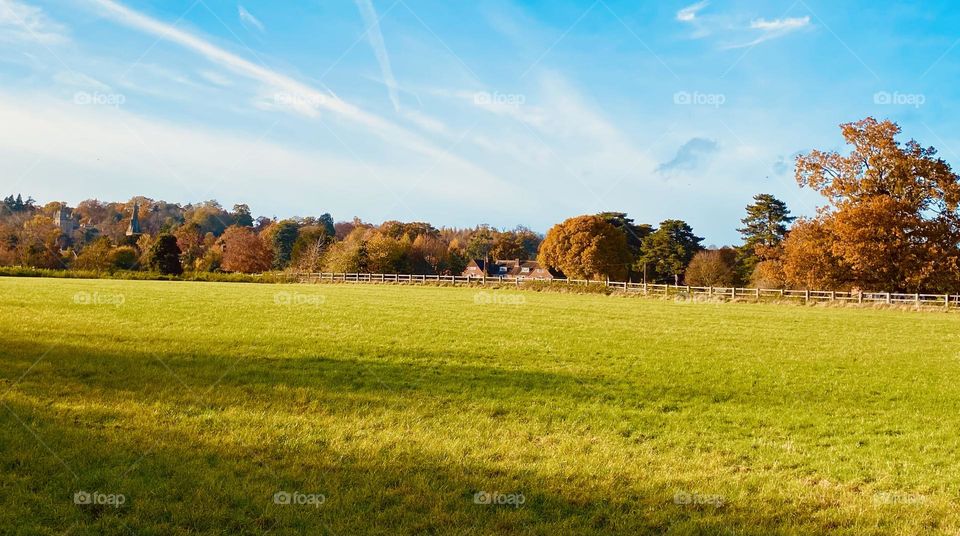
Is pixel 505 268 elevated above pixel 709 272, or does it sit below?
above

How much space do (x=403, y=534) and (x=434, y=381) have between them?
6.45 m

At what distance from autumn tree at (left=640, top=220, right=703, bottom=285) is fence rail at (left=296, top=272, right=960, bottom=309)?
25.3 meters

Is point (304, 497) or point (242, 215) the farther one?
point (242, 215)

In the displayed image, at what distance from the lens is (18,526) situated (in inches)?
188

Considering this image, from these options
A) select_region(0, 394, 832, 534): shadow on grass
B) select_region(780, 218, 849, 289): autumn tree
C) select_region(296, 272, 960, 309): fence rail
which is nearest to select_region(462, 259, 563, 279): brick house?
select_region(296, 272, 960, 309): fence rail

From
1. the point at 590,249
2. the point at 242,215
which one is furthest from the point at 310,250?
the point at 242,215

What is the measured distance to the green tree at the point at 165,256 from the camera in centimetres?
7138

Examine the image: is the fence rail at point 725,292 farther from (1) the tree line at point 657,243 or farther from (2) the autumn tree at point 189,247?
(2) the autumn tree at point 189,247

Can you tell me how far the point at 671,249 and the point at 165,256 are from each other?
64745 mm

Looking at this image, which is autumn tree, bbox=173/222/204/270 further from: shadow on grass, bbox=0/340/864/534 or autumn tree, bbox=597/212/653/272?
shadow on grass, bbox=0/340/864/534

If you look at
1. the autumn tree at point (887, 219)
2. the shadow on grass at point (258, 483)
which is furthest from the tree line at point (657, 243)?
the shadow on grass at point (258, 483)

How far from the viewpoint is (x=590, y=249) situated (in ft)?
231

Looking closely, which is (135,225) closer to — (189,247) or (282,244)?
(189,247)

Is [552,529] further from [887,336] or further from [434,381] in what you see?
[887,336]
